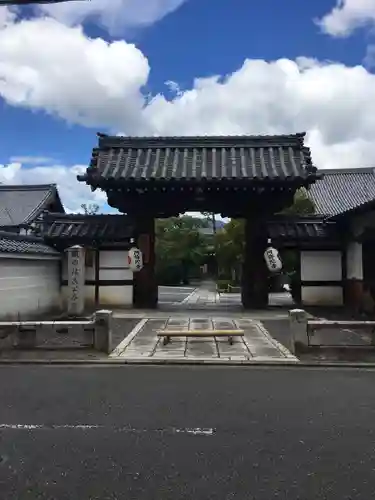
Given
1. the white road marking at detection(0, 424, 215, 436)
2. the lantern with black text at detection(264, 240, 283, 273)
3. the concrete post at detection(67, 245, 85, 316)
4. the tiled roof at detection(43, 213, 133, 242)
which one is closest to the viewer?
the white road marking at detection(0, 424, 215, 436)

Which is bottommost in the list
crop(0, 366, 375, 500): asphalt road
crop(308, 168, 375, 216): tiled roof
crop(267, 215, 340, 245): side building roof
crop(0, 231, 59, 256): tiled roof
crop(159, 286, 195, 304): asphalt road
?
crop(0, 366, 375, 500): asphalt road

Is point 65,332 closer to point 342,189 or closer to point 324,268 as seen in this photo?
point 324,268

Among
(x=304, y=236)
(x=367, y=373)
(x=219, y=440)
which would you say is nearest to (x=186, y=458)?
(x=219, y=440)

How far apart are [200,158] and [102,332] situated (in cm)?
931

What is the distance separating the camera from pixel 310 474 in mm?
3904

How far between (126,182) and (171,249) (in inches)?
1140

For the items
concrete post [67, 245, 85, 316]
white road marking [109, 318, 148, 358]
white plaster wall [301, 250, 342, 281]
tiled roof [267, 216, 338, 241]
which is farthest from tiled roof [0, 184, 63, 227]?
white plaster wall [301, 250, 342, 281]

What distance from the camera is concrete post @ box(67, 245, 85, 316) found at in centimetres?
1509

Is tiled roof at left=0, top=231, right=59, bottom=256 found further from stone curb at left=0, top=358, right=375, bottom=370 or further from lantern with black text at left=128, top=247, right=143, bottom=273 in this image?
stone curb at left=0, top=358, right=375, bottom=370

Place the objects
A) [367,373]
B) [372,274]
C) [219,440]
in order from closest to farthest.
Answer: [219,440]
[367,373]
[372,274]

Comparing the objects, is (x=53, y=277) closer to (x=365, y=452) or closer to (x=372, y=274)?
(x=372, y=274)

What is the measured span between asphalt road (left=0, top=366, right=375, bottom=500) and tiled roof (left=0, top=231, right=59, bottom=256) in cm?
657

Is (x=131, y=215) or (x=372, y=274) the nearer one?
(x=372, y=274)

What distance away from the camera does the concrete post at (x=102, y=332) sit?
9.24 meters
